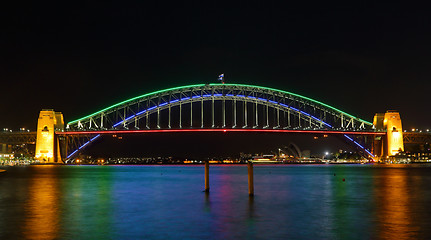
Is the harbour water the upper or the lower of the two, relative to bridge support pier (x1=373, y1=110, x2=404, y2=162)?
lower

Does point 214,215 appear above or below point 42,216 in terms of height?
below

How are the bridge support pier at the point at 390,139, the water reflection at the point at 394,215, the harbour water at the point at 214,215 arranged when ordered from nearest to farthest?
1. the water reflection at the point at 394,215
2. the harbour water at the point at 214,215
3. the bridge support pier at the point at 390,139

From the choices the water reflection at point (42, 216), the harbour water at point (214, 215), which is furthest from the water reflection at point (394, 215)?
the water reflection at point (42, 216)

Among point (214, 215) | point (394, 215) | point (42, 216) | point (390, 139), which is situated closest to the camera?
point (42, 216)

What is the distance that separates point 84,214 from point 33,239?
19.0ft

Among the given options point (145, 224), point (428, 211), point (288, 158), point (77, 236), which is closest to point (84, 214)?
point (145, 224)

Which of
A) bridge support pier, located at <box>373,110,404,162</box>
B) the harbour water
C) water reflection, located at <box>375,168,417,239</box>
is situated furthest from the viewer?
bridge support pier, located at <box>373,110,404,162</box>

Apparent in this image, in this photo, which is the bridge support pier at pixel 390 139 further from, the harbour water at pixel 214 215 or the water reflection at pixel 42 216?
the water reflection at pixel 42 216

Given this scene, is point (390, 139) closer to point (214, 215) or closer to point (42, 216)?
point (214, 215)

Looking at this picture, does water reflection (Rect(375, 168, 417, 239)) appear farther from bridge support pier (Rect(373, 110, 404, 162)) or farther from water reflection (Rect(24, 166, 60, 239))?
bridge support pier (Rect(373, 110, 404, 162))

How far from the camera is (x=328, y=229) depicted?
17.8 meters

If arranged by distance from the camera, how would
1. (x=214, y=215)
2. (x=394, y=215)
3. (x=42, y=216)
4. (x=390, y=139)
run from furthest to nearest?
(x=390, y=139), (x=214, y=215), (x=394, y=215), (x=42, y=216)

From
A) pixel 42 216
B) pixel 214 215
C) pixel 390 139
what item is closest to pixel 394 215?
pixel 214 215

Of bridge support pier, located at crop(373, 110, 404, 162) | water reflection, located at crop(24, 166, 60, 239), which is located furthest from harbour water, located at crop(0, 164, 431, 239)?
bridge support pier, located at crop(373, 110, 404, 162)
